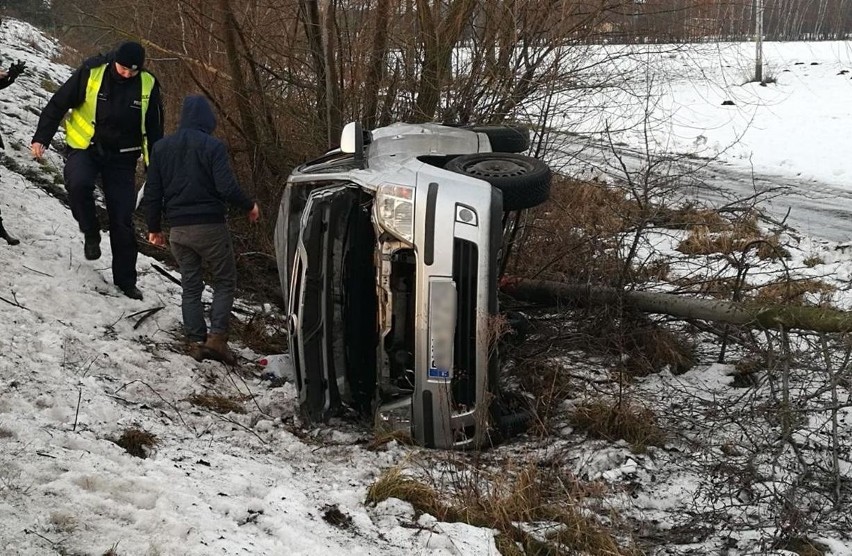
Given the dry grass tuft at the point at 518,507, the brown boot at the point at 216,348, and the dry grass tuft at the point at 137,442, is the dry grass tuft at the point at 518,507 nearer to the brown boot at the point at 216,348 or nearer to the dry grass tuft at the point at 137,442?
the dry grass tuft at the point at 137,442

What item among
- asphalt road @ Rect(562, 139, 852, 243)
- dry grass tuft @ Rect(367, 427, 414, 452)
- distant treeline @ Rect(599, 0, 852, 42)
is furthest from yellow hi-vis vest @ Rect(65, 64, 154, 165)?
distant treeline @ Rect(599, 0, 852, 42)

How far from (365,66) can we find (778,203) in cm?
783

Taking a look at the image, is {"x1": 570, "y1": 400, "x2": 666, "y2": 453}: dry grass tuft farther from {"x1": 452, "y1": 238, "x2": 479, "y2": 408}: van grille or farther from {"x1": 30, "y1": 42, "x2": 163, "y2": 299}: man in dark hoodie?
{"x1": 30, "y1": 42, "x2": 163, "y2": 299}: man in dark hoodie

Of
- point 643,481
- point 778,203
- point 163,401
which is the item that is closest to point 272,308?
point 163,401

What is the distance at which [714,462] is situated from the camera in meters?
3.97

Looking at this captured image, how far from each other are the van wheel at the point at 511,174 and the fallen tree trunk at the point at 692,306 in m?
1.28

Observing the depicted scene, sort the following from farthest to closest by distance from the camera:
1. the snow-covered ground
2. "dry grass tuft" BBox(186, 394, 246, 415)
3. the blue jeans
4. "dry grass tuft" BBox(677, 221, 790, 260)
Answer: "dry grass tuft" BBox(677, 221, 790, 260) → the blue jeans → "dry grass tuft" BBox(186, 394, 246, 415) → the snow-covered ground

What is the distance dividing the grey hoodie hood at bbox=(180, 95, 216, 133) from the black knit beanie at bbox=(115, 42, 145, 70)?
1.76 feet

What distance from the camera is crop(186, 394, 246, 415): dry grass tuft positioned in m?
4.59

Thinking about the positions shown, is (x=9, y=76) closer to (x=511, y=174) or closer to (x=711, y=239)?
(x=511, y=174)

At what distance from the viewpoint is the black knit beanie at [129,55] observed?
5298 mm

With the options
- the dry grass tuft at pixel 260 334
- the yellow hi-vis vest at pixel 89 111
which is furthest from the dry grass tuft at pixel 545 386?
the yellow hi-vis vest at pixel 89 111

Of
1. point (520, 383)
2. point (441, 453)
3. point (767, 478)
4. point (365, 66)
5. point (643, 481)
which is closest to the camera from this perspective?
point (767, 478)

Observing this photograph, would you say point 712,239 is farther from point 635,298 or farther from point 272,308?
point 272,308
